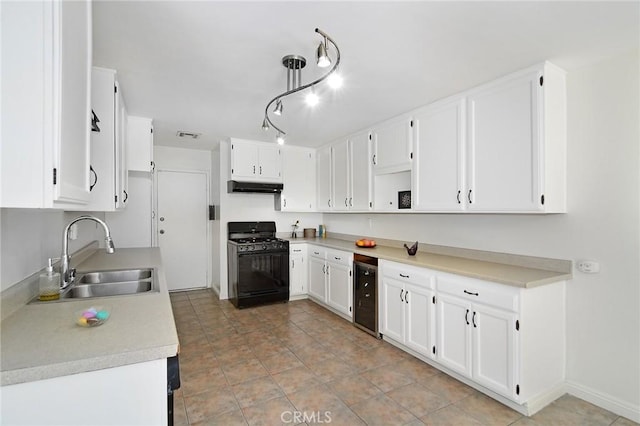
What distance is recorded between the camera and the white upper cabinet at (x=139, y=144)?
3168mm

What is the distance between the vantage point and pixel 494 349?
2.22 metres

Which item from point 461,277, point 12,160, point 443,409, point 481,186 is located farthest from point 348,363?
point 12,160

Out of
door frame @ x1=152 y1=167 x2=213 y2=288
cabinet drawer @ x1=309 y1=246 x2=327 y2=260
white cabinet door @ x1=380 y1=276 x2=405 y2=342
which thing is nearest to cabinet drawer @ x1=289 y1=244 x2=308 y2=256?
cabinet drawer @ x1=309 y1=246 x2=327 y2=260

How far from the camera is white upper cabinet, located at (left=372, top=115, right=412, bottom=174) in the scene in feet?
10.7

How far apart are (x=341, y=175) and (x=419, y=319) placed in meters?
2.26

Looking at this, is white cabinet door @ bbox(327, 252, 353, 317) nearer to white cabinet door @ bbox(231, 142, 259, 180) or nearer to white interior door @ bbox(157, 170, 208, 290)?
white cabinet door @ bbox(231, 142, 259, 180)

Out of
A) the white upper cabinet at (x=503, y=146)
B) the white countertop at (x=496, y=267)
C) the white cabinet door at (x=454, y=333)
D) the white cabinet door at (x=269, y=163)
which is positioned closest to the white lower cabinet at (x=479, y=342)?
the white cabinet door at (x=454, y=333)

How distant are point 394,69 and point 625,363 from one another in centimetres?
254

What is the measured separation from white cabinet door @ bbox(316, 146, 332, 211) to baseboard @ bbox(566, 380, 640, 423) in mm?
3263

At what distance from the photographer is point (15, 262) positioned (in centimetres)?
150

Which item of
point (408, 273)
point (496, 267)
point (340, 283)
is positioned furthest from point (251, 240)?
point (496, 267)

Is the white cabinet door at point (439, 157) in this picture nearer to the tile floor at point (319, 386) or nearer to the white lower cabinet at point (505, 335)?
the white lower cabinet at point (505, 335)

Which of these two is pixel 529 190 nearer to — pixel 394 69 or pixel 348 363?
pixel 394 69

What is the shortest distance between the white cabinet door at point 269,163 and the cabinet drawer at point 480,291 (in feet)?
9.70
